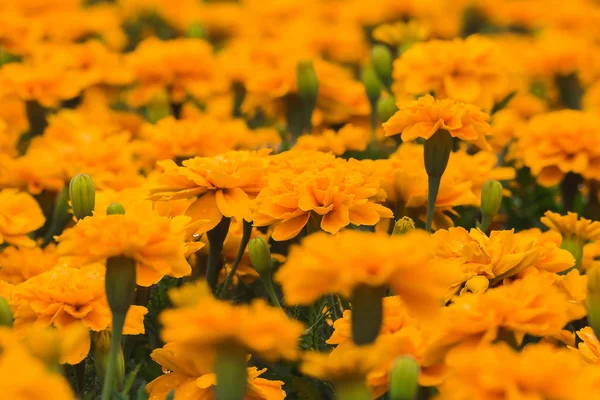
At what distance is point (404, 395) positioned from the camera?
2.85ft

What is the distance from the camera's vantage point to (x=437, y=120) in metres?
1.38

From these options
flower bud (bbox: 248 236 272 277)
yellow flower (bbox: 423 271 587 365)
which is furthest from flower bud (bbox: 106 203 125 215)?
yellow flower (bbox: 423 271 587 365)

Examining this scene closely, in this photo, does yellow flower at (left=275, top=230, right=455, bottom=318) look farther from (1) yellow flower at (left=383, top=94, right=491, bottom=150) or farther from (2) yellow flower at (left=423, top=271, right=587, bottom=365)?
(1) yellow flower at (left=383, top=94, right=491, bottom=150)

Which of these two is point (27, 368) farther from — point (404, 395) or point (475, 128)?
point (475, 128)

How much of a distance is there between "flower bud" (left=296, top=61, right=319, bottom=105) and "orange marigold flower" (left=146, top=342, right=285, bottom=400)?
825mm

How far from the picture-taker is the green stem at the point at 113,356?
985mm

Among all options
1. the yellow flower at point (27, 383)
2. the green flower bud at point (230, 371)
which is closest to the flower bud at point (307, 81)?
the green flower bud at point (230, 371)

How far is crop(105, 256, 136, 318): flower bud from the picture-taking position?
3.37 feet

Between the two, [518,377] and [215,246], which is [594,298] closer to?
[518,377]

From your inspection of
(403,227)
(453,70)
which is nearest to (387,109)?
(453,70)

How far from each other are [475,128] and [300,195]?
0.32 m

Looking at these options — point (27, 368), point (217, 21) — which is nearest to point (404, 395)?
point (27, 368)

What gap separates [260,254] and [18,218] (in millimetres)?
448

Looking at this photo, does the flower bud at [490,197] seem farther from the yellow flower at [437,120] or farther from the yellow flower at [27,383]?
the yellow flower at [27,383]
